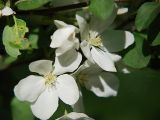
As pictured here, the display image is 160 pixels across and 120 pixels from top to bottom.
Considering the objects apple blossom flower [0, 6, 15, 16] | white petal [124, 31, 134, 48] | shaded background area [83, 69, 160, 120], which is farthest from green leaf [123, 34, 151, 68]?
shaded background area [83, 69, 160, 120]

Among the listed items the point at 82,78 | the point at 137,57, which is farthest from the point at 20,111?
the point at 137,57

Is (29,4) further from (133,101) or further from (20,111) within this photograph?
(133,101)

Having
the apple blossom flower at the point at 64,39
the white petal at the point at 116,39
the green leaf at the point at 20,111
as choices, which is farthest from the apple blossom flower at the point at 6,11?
the green leaf at the point at 20,111

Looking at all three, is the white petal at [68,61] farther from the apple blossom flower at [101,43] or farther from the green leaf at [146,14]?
the green leaf at [146,14]

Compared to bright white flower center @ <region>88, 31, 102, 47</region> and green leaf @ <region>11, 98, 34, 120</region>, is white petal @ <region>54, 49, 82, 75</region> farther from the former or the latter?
green leaf @ <region>11, 98, 34, 120</region>

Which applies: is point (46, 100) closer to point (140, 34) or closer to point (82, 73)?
point (82, 73)

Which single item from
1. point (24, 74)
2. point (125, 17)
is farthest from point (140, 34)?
point (24, 74)

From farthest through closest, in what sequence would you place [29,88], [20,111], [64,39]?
1. [20,111]
2. [29,88]
3. [64,39]

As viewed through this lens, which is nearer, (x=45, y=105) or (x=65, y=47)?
(x=65, y=47)
